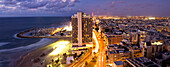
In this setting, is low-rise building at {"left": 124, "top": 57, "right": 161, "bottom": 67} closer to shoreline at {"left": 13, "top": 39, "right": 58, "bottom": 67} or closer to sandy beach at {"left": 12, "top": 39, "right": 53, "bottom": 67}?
sandy beach at {"left": 12, "top": 39, "right": 53, "bottom": 67}

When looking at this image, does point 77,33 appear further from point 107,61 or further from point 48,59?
point 107,61

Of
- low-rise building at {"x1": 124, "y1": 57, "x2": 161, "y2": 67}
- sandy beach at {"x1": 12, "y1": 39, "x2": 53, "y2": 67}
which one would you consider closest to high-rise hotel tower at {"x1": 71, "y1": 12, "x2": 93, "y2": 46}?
sandy beach at {"x1": 12, "y1": 39, "x2": 53, "y2": 67}

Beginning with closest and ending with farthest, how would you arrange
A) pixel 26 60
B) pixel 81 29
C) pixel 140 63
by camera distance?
pixel 140 63 → pixel 26 60 → pixel 81 29

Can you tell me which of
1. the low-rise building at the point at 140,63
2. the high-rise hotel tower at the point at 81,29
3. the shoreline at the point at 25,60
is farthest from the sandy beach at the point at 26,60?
the low-rise building at the point at 140,63

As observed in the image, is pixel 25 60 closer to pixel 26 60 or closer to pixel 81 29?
pixel 26 60

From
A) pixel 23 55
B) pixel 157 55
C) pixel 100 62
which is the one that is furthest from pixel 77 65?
pixel 157 55

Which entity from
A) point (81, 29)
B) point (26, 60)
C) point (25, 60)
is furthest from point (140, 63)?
point (25, 60)

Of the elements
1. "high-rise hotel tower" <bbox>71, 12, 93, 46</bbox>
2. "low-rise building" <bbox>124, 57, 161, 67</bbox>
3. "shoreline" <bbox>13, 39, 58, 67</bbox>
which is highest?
"high-rise hotel tower" <bbox>71, 12, 93, 46</bbox>

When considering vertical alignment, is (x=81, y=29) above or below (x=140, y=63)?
above
